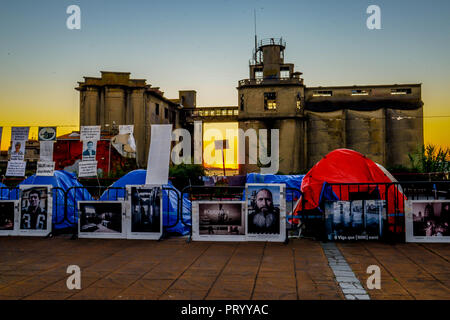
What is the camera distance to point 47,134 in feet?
39.2

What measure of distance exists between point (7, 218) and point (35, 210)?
845 millimetres

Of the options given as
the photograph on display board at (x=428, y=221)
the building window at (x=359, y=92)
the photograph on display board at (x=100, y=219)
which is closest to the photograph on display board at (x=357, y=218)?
the photograph on display board at (x=428, y=221)

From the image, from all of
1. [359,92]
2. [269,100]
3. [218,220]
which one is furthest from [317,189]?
[359,92]

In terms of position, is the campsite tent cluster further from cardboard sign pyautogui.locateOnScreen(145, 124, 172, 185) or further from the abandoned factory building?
the abandoned factory building

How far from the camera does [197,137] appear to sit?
176 ft

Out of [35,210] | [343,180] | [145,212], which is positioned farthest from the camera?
[343,180]

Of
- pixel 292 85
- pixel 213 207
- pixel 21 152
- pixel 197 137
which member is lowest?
pixel 213 207

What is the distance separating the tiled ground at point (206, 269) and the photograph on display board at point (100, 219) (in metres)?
0.41

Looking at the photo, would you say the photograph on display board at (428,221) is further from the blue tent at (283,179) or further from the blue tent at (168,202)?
the blue tent at (283,179)

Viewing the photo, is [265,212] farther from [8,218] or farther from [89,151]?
[8,218]

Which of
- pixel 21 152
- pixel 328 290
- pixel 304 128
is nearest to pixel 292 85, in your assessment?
pixel 304 128

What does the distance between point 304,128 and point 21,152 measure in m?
37.6
